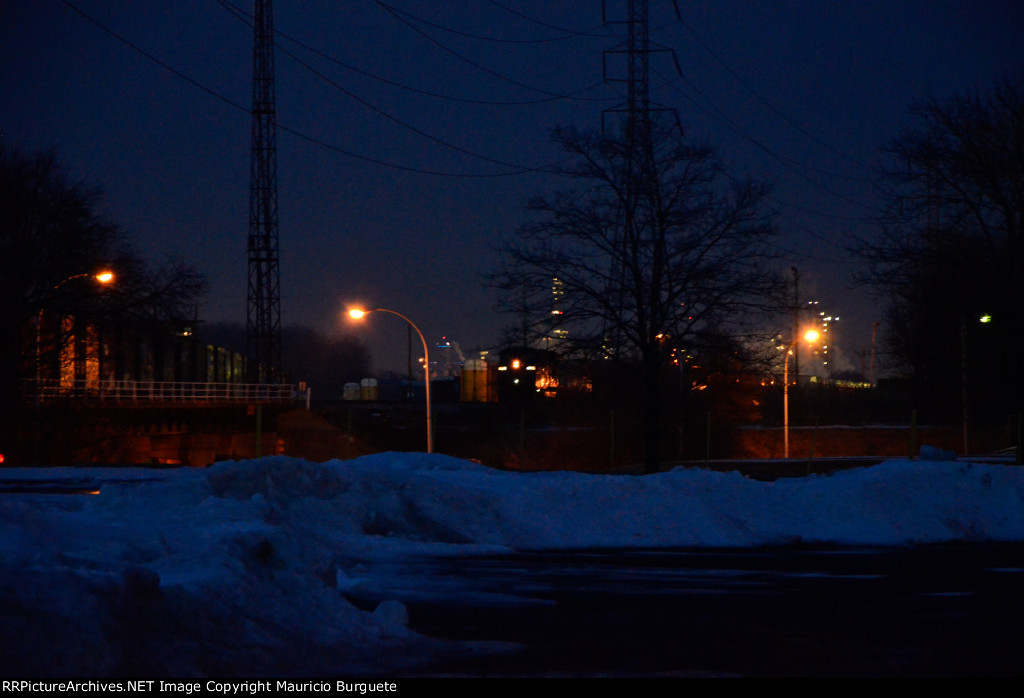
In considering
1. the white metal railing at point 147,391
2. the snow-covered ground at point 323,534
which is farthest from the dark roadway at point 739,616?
the white metal railing at point 147,391

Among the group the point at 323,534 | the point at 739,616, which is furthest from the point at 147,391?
the point at 739,616

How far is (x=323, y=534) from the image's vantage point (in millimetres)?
14703

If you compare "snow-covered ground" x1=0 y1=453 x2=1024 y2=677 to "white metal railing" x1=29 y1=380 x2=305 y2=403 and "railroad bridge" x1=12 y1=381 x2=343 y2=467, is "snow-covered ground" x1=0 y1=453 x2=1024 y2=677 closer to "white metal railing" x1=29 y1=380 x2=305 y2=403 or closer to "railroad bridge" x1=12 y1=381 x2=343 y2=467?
"railroad bridge" x1=12 y1=381 x2=343 y2=467

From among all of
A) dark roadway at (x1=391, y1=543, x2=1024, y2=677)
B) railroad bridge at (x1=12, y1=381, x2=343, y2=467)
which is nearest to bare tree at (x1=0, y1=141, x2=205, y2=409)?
railroad bridge at (x1=12, y1=381, x2=343, y2=467)

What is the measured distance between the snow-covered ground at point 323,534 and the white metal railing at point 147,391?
2256cm

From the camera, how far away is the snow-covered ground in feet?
21.8

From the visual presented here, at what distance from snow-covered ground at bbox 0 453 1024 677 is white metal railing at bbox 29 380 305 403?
22.6 m

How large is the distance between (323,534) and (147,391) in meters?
53.2

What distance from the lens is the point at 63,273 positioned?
47.7 meters

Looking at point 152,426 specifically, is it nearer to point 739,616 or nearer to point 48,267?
point 48,267

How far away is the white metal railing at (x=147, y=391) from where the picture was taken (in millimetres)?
49688

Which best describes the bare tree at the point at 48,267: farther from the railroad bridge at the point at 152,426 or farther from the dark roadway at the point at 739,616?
the dark roadway at the point at 739,616

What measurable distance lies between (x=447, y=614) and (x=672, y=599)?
247cm

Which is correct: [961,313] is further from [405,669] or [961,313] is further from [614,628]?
[405,669]
